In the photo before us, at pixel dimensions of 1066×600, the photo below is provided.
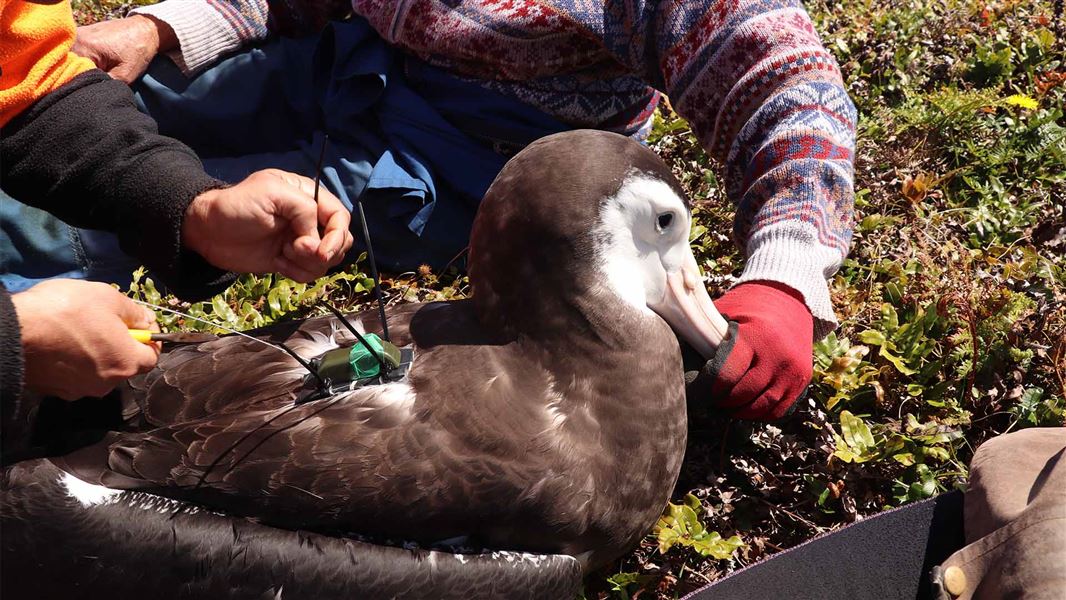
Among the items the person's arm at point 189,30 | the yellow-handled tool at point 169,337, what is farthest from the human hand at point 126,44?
the yellow-handled tool at point 169,337

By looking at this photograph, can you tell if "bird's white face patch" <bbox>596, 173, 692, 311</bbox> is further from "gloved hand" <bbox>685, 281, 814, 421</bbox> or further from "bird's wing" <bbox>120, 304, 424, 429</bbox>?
"bird's wing" <bbox>120, 304, 424, 429</bbox>

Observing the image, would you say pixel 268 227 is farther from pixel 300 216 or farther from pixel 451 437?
pixel 451 437

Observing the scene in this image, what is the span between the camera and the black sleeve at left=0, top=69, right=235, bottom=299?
261cm

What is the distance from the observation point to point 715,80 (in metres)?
2.94

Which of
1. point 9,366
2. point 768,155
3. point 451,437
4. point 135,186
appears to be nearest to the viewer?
point 9,366

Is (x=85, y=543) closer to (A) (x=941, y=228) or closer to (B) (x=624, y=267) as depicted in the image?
(B) (x=624, y=267)

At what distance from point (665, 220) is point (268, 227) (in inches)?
40.8

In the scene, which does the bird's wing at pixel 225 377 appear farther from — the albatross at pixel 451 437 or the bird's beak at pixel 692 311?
the bird's beak at pixel 692 311

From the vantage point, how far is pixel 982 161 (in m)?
3.97

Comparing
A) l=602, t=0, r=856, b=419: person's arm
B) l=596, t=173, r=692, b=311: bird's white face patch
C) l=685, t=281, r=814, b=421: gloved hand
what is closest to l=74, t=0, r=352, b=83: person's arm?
l=602, t=0, r=856, b=419: person's arm

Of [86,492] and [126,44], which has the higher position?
[126,44]

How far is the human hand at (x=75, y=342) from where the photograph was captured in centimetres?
207

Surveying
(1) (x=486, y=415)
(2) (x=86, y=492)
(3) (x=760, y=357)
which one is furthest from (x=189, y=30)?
(3) (x=760, y=357)

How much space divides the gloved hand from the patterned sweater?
2.6 inches
